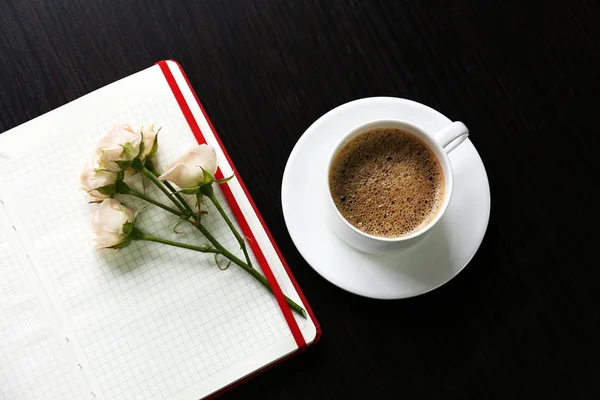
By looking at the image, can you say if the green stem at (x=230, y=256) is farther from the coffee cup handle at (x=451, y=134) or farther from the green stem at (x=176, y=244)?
the coffee cup handle at (x=451, y=134)

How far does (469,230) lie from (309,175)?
232 millimetres

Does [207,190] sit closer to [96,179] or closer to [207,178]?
[207,178]

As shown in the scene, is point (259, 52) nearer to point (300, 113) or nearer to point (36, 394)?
point (300, 113)

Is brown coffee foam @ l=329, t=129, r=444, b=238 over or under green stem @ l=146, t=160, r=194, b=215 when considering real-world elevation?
under

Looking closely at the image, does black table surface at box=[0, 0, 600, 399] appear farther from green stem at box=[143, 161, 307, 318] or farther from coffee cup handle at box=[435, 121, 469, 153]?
coffee cup handle at box=[435, 121, 469, 153]

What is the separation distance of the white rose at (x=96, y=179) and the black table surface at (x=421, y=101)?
6.3 inches

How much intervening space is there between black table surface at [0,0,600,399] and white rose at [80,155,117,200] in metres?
0.16

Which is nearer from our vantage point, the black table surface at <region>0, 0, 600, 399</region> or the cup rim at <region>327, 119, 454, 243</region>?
the cup rim at <region>327, 119, 454, 243</region>

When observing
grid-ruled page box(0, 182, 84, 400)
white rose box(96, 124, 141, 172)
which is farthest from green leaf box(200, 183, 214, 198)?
grid-ruled page box(0, 182, 84, 400)

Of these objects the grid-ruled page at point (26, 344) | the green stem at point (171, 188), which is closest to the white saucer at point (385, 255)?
the green stem at point (171, 188)

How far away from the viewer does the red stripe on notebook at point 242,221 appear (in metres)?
0.87

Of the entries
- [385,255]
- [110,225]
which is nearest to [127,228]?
[110,225]

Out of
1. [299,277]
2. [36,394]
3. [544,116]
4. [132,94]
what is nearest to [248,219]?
[299,277]

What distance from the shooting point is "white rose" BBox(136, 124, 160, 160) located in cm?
85
